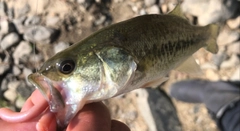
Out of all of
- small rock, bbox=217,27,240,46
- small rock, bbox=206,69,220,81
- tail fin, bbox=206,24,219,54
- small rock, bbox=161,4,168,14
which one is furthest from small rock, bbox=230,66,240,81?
tail fin, bbox=206,24,219,54

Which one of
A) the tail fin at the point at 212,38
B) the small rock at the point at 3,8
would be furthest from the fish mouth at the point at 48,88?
the small rock at the point at 3,8

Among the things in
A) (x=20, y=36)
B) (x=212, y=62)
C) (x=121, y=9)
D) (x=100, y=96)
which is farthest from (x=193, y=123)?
(x=100, y=96)

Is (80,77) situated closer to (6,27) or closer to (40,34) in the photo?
(40,34)

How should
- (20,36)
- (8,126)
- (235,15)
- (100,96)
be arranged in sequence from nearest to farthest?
(100,96)
(8,126)
(235,15)
(20,36)

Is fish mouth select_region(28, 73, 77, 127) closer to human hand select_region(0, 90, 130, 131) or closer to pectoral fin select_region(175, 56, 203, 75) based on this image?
human hand select_region(0, 90, 130, 131)

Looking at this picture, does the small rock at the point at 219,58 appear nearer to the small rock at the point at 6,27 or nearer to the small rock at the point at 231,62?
the small rock at the point at 231,62

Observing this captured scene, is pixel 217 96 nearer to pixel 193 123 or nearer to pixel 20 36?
pixel 193 123

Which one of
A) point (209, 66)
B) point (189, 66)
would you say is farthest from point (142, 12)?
point (189, 66)
